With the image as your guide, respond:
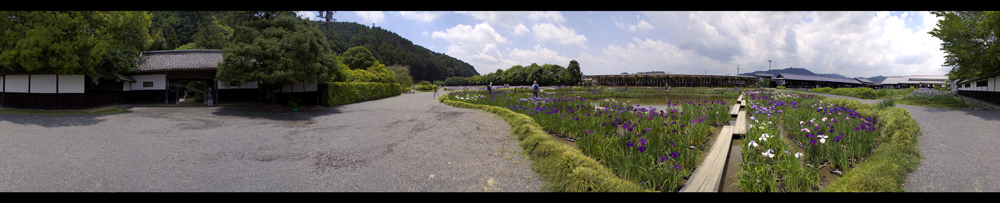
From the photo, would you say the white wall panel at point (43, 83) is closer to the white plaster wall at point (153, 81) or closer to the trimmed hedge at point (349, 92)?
the white plaster wall at point (153, 81)

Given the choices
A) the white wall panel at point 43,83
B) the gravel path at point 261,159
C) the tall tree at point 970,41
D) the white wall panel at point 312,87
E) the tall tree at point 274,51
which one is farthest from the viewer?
the white wall panel at point 312,87

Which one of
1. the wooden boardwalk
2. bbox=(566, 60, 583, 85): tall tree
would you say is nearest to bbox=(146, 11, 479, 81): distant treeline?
the wooden boardwalk

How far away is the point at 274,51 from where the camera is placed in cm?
1285

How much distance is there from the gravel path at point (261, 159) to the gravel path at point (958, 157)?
4.49m

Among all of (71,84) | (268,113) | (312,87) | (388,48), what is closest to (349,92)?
(312,87)

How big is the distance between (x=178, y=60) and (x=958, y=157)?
2453 centimetres

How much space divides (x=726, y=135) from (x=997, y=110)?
12.0 metres

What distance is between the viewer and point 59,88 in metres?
12.3

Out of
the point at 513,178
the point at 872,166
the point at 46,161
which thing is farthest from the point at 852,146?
the point at 46,161

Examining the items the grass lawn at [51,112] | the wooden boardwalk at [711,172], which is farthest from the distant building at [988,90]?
the grass lawn at [51,112]

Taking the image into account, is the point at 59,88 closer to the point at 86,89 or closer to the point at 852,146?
the point at 86,89

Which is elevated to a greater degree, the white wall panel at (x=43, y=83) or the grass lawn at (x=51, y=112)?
the white wall panel at (x=43, y=83)

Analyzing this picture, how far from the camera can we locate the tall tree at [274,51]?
12.7 metres

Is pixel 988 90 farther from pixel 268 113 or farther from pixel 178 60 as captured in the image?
pixel 178 60
